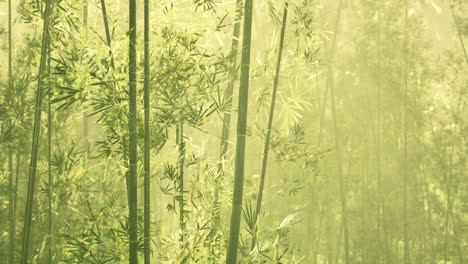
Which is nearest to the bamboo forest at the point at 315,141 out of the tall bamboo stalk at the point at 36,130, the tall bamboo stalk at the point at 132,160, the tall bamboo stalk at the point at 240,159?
the tall bamboo stalk at the point at 36,130

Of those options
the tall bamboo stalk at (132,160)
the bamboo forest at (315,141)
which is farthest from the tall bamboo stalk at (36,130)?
the tall bamboo stalk at (132,160)

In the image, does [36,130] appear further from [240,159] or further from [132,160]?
[240,159]

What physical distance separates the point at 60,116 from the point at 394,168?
5.57m

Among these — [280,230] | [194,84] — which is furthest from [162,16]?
[280,230]

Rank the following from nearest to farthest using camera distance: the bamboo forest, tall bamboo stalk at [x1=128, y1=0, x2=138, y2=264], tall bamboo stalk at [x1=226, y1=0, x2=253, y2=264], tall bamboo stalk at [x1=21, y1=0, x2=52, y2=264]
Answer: tall bamboo stalk at [x1=128, y1=0, x2=138, y2=264] < tall bamboo stalk at [x1=226, y1=0, x2=253, y2=264] < tall bamboo stalk at [x1=21, y1=0, x2=52, y2=264] < the bamboo forest

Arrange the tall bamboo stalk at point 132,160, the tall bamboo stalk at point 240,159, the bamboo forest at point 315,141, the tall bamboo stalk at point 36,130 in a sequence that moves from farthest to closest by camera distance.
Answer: the bamboo forest at point 315,141 < the tall bamboo stalk at point 36,130 < the tall bamboo stalk at point 240,159 < the tall bamboo stalk at point 132,160

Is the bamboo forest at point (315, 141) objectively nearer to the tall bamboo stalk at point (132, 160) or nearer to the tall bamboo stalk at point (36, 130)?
the tall bamboo stalk at point (36, 130)

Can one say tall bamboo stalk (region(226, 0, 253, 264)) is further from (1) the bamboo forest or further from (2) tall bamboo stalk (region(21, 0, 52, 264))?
(2) tall bamboo stalk (region(21, 0, 52, 264))

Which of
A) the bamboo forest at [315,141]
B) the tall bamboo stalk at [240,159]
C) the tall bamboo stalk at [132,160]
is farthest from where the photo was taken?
the bamboo forest at [315,141]

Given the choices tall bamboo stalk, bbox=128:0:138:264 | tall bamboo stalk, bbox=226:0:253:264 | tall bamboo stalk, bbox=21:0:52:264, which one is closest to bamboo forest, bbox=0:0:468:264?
tall bamboo stalk, bbox=21:0:52:264

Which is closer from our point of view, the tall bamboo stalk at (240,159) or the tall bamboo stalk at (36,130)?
the tall bamboo stalk at (240,159)

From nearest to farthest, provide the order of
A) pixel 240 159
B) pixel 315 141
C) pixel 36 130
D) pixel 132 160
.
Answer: pixel 132 160, pixel 240 159, pixel 36 130, pixel 315 141

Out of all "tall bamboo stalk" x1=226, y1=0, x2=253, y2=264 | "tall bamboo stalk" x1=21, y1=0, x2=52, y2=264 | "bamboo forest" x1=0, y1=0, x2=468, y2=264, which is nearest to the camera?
"tall bamboo stalk" x1=226, y1=0, x2=253, y2=264

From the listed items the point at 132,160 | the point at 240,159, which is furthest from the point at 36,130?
the point at 240,159
